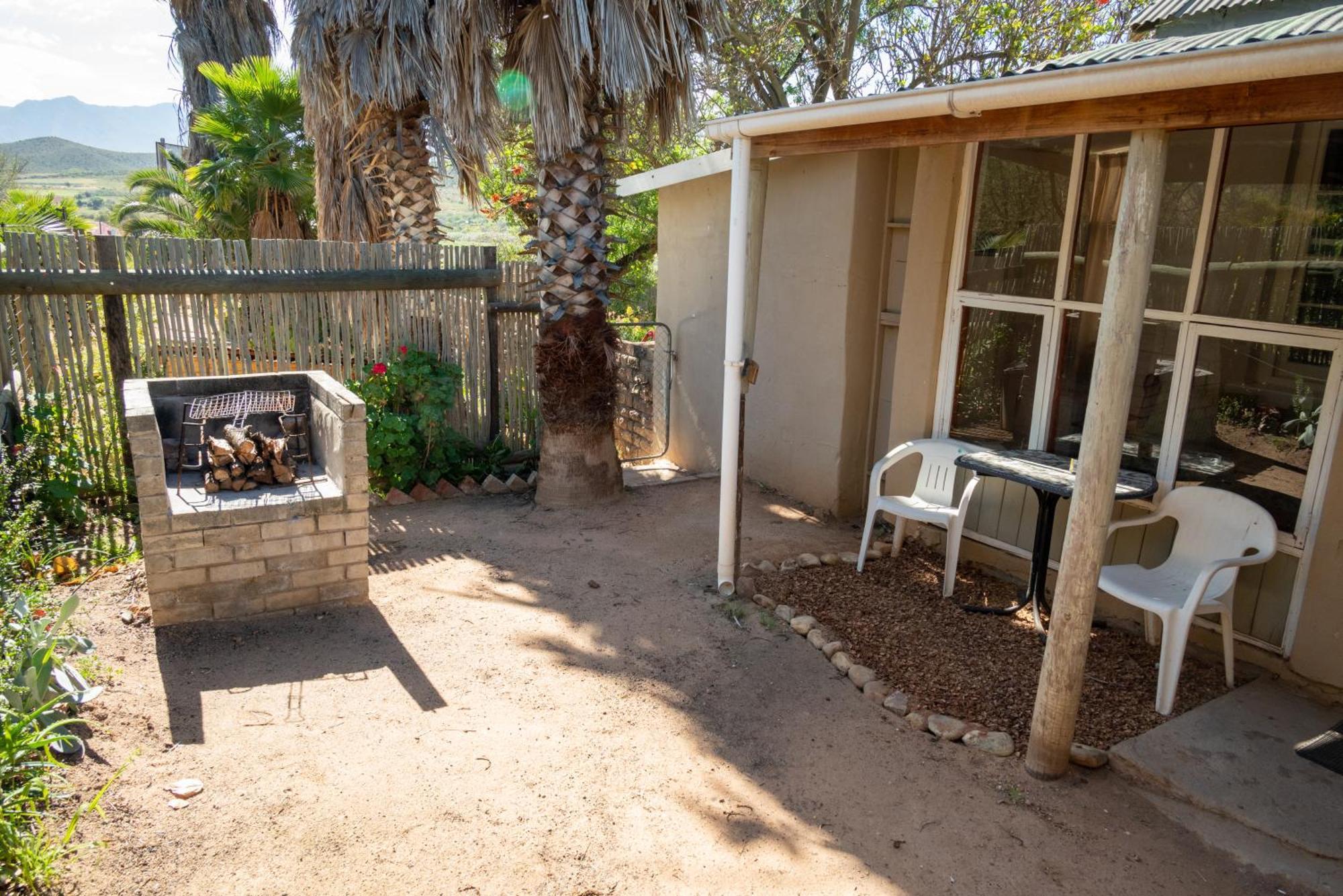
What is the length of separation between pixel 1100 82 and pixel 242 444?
4.66 m

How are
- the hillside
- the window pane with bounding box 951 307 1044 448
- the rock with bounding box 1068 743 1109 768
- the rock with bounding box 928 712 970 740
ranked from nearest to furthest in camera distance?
the rock with bounding box 1068 743 1109 768
the rock with bounding box 928 712 970 740
the window pane with bounding box 951 307 1044 448
the hillside

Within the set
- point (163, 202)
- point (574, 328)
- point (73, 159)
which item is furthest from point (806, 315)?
point (73, 159)

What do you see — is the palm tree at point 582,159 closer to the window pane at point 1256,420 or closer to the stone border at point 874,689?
the stone border at point 874,689

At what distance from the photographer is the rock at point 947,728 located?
3953 mm

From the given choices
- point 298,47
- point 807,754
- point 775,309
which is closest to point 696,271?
point 775,309

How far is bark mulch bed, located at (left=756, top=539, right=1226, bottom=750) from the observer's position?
414cm

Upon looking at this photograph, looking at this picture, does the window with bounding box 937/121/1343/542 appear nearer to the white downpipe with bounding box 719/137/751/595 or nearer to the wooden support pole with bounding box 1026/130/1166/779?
the wooden support pole with bounding box 1026/130/1166/779

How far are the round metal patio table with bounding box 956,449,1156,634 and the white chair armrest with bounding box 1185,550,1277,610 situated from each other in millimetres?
506

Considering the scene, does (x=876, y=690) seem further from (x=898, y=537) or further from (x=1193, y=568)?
(x=898, y=537)

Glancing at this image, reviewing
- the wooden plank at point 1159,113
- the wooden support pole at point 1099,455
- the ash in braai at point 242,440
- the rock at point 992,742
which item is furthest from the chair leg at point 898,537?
the ash in braai at point 242,440

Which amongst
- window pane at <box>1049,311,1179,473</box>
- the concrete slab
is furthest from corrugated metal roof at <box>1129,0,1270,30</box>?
the concrete slab

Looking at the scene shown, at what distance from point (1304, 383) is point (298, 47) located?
8051 millimetres

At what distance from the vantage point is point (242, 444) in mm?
5098

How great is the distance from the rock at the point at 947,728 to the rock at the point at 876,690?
0.29 m
